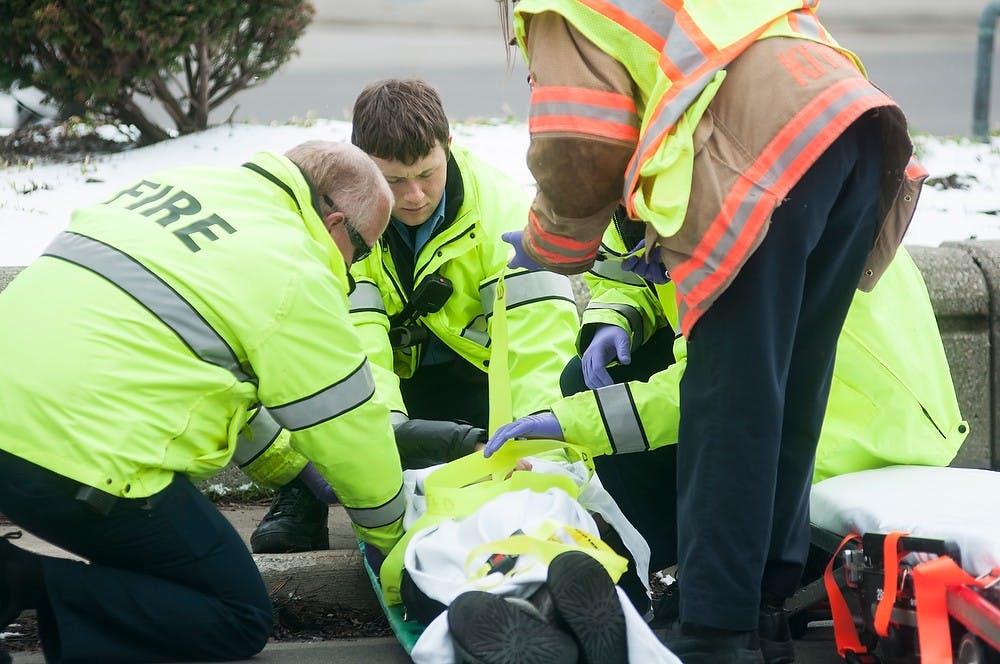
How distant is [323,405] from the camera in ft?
8.96

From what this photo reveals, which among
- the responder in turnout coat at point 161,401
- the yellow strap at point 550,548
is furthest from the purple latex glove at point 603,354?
the responder in turnout coat at point 161,401

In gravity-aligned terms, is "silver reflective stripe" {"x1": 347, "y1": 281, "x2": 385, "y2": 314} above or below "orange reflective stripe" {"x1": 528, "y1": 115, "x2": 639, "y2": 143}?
below

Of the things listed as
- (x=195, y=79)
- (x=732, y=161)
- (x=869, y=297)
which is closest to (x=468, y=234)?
(x=869, y=297)

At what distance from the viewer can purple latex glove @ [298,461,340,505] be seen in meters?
3.28

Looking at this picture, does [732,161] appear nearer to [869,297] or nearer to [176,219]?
[869,297]

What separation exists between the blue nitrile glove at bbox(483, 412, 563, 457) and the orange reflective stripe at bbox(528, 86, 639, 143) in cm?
80

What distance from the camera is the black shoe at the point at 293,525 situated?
3.40m

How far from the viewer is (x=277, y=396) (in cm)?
272

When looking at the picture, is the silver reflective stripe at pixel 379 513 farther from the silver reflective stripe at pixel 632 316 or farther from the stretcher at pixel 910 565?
the stretcher at pixel 910 565

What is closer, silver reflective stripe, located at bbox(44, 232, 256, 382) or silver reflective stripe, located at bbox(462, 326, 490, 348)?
silver reflective stripe, located at bbox(44, 232, 256, 382)

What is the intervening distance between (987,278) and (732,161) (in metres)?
2.19

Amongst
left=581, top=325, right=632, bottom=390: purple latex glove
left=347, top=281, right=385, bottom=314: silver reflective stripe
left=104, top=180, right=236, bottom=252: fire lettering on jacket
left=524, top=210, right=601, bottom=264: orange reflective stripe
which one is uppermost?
left=104, top=180, right=236, bottom=252: fire lettering on jacket

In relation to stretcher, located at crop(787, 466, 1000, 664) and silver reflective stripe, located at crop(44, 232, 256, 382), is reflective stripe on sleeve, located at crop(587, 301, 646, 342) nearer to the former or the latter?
stretcher, located at crop(787, 466, 1000, 664)

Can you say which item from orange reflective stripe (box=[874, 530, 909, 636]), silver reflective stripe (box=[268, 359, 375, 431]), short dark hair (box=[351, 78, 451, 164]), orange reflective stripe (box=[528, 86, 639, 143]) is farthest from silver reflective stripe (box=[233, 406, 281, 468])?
orange reflective stripe (box=[874, 530, 909, 636])
